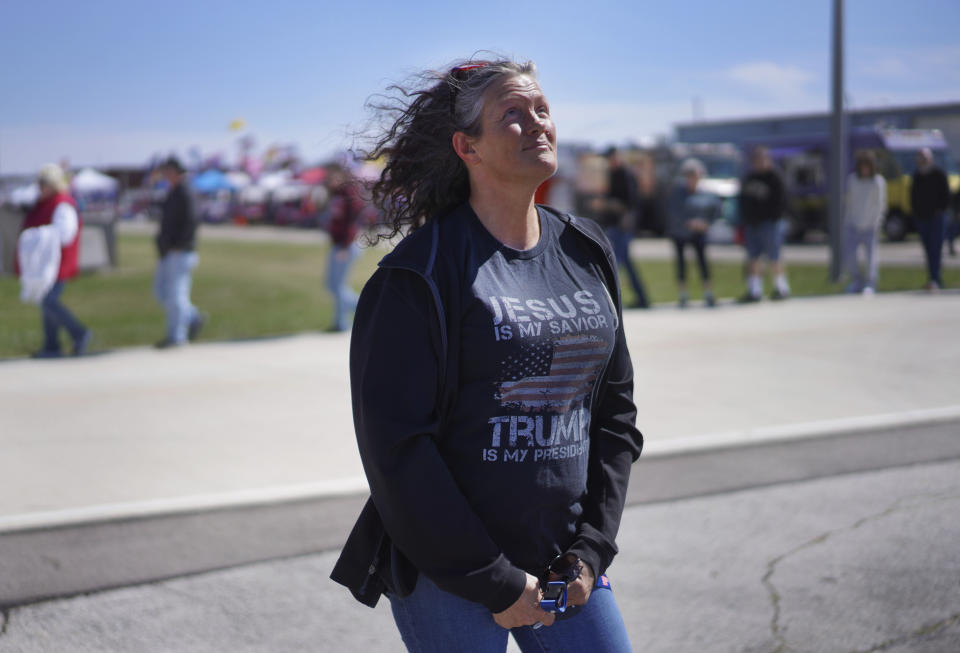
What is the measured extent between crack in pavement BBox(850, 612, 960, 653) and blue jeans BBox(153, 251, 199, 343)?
7.90 meters

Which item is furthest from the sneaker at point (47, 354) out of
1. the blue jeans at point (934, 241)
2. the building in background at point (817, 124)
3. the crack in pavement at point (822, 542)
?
the building in background at point (817, 124)

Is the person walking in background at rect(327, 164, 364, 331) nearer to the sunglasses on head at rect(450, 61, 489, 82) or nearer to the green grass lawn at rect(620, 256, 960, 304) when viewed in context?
the green grass lawn at rect(620, 256, 960, 304)

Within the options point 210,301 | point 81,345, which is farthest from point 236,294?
point 81,345

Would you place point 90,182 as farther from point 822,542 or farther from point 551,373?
point 551,373

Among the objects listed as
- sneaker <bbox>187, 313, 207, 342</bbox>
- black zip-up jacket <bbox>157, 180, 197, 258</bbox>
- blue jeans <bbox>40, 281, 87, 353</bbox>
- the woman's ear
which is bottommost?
sneaker <bbox>187, 313, 207, 342</bbox>

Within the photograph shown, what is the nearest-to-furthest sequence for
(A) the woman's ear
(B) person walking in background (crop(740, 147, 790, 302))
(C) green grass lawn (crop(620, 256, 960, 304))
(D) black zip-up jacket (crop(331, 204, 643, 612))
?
1. (D) black zip-up jacket (crop(331, 204, 643, 612))
2. (A) the woman's ear
3. (B) person walking in background (crop(740, 147, 790, 302))
4. (C) green grass lawn (crop(620, 256, 960, 304))

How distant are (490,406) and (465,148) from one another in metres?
0.56

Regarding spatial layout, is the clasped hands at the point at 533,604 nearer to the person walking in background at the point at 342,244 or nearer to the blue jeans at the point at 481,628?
the blue jeans at the point at 481,628

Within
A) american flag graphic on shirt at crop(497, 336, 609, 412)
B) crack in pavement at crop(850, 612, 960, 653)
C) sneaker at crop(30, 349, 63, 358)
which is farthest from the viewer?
sneaker at crop(30, 349, 63, 358)

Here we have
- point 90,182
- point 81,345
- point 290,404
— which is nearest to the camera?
point 290,404

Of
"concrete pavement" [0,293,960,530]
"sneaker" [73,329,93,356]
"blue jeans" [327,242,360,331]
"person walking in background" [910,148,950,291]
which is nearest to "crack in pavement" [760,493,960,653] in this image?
"concrete pavement" [0,293,960,530]

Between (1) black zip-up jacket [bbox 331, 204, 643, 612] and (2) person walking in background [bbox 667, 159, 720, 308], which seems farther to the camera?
(2) person walking in background [bbox 667, 159, 720, 308]

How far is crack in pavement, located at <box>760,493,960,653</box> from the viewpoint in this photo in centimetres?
369

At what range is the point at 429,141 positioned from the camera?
2316 millimetres
